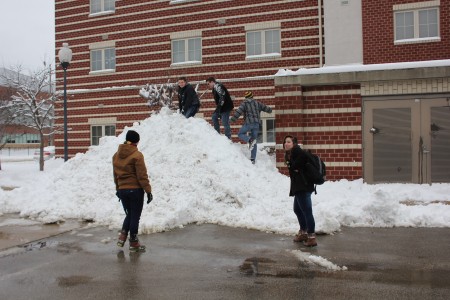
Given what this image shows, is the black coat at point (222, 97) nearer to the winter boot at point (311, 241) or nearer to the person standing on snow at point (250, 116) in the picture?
the person standing on snow at point (250, 116)

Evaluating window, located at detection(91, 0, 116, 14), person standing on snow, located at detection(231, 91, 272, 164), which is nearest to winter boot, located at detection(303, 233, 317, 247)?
person standing on snow, located at detection(231, 91, 272, 164)

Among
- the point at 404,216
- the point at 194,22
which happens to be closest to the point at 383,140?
the point at 404,216

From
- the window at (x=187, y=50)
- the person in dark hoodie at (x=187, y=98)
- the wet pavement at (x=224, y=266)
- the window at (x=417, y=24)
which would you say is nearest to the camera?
the wet pavement at (x=224, y=266)

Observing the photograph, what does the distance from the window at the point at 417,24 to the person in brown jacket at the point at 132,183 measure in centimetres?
1383

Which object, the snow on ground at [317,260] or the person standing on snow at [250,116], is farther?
the person standing on snow at [250,116]

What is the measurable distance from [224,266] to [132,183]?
1970 millimetres

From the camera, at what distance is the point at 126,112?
22.8 meters

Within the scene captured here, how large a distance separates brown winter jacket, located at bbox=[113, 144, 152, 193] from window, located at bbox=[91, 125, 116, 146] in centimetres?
1678

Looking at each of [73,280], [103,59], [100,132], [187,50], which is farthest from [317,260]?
[103,59]

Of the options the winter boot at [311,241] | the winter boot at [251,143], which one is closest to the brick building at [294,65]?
the winter boot at [251,143]

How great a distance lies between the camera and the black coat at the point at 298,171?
23.1 ft

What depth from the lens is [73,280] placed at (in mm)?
5586

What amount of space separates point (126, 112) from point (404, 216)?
666 inches

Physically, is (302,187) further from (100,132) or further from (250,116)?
(100,132)
